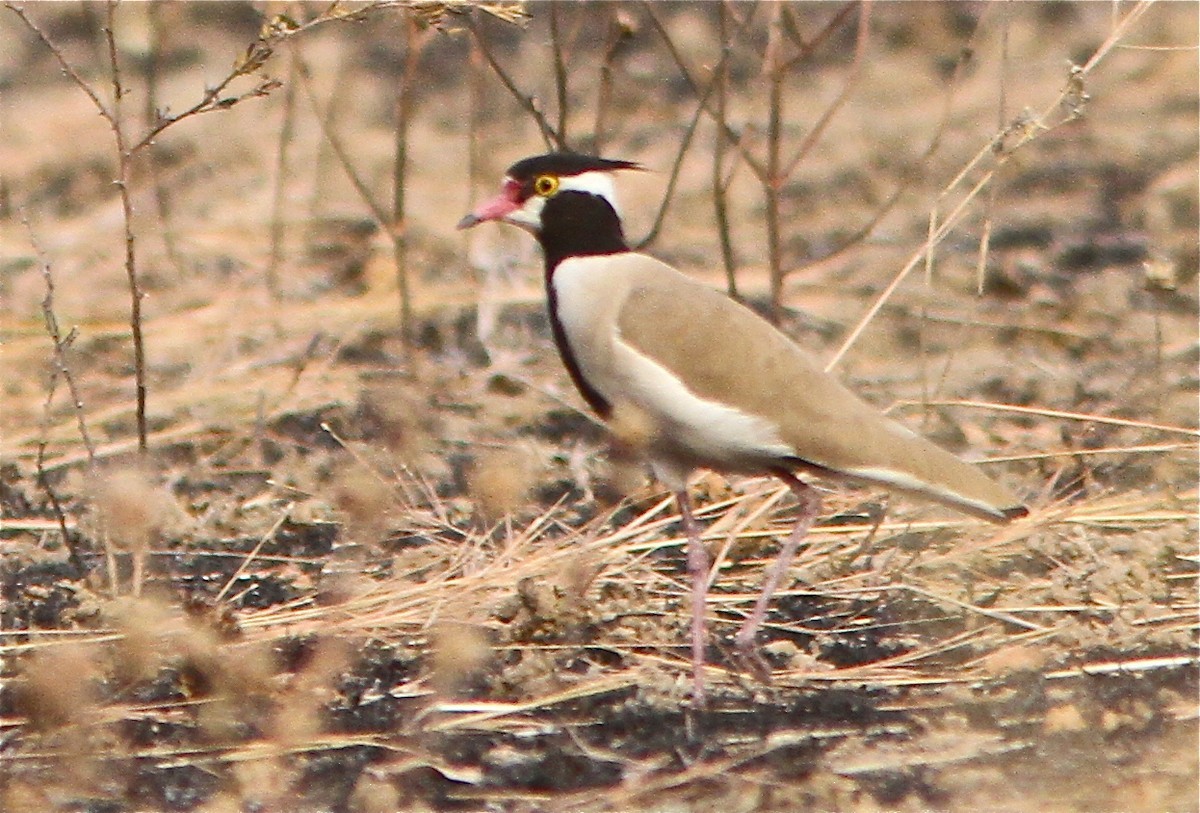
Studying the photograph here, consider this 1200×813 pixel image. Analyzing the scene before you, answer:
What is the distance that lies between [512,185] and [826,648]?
56.0 inches

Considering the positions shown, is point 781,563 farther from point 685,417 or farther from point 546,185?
point 546,185

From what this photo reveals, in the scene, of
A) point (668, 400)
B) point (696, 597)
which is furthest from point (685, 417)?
point (696, 597)

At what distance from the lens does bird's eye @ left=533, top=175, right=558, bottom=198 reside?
456 cm

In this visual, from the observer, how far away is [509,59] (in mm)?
9234

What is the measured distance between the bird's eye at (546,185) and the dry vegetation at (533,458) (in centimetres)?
60

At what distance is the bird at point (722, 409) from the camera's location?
4.15 m

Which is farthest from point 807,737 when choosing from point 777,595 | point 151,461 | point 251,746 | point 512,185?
point 151,461

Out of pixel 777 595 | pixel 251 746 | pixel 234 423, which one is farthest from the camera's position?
pixel 234 423

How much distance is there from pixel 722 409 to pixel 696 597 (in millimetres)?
441

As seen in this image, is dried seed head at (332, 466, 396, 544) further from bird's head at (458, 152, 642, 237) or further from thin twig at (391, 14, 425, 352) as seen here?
thin twig at (391, 14, 425, 352)

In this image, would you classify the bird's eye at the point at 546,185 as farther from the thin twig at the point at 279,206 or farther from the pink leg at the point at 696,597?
the thin twig at the point at 279,206

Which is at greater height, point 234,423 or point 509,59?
point 509,59

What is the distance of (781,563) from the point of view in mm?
4230

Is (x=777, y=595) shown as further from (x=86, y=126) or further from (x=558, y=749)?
(x=86, y=126)
